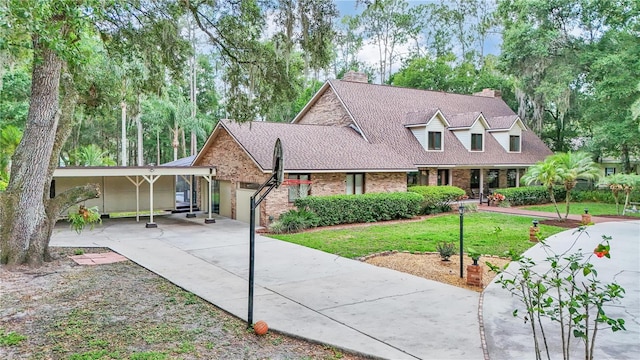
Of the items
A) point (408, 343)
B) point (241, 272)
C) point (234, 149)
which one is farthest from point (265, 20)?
point (234, 149)

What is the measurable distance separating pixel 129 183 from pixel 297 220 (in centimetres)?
938

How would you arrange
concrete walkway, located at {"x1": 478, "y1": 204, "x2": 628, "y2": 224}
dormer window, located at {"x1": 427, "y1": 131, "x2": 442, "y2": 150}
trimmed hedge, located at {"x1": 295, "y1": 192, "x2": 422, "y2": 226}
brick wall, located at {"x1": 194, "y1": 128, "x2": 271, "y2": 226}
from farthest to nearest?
1. dormer window, located at {"x1": 427, "y1": 131, "x2": 442, "y2": 150}
2. concrete walkway, located at {"x1": 478, "y1": 204, "x2": 628, "y2": 224}
3. brick wall, located at {"x1": 194, "y1": 128, "x2": 271, "y2": 226}
4. trimmed hedge, located at {"x1": 295, "y1": 192, "x2": 422, "y2": 226}

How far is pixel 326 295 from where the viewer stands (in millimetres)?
7520

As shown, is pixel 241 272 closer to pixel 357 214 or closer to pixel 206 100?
pixel 357 214

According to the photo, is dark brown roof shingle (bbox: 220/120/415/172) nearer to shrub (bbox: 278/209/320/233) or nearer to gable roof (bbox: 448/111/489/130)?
shrub (bbox: 278/209/320/233)

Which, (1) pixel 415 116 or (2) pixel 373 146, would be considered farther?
(1) pixel 415 116

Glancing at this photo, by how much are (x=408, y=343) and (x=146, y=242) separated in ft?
32.2

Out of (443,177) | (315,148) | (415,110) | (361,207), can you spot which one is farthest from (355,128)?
(361,207)

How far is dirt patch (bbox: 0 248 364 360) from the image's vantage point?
5.09 meters

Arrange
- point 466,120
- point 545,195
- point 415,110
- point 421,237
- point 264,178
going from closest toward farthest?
1. point 421,237
2. point 264,178
3. point 466,120
4. point 545,195
5. point 415,110

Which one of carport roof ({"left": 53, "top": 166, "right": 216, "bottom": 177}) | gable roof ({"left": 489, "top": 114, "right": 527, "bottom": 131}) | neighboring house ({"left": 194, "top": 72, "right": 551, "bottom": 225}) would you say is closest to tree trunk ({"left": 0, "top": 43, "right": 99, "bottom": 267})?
carport roof ({"left": 53, "top": 166, "right": 216, "bottom": 177})

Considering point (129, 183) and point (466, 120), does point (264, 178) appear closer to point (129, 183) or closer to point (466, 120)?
point (129, 183)

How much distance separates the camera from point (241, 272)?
931 centimetres

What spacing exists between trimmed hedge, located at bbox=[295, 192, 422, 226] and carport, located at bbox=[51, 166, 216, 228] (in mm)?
4467
